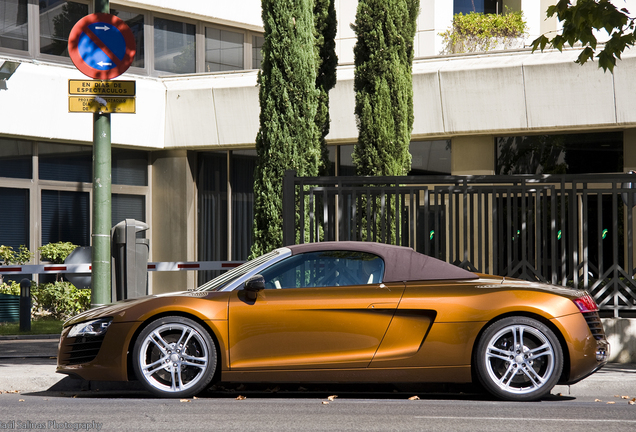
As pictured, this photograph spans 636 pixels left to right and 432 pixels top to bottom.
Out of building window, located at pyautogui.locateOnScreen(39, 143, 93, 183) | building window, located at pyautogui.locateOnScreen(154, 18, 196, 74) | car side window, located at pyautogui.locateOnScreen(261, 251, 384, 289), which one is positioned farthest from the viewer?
building window, located at pyautogui.locateOnScreen(154, 18, 196, 74)

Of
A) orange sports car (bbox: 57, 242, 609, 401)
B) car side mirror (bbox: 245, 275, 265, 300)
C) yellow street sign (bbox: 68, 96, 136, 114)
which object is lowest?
orange sports car (bbox: 57, 242, 609, 401)

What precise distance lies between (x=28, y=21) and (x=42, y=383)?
1107 cm

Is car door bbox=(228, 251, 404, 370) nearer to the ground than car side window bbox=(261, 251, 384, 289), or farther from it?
nearer to the ground

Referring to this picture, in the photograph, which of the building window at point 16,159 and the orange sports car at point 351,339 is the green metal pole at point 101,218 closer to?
the orange sports car at point 351,339

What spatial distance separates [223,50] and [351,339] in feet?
45.0

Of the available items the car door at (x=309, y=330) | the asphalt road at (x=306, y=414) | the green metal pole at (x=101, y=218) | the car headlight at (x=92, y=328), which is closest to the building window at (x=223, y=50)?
the green metal pole at (x=101, y=218)

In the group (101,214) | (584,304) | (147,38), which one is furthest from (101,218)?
(147,38)

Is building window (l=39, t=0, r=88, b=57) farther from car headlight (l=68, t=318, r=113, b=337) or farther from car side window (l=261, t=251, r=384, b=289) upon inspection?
car side window (l=261, t=251, r=384, b=289)

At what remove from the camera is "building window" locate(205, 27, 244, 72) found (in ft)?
60.1

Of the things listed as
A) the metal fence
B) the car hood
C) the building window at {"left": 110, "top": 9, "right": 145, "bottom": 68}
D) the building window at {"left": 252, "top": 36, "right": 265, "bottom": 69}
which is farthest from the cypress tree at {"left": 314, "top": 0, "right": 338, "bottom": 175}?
the car hood

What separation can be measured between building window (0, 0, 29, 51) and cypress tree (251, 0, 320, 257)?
6.41 m

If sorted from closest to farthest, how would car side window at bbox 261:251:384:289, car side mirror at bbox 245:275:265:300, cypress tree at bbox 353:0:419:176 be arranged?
1. car side mirror at bbox 245:275:265:300
2. car side window at bbox 261:251:384:289
3. cypress tree at bbox 353:0:419:176

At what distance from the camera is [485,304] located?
6129 millimetres

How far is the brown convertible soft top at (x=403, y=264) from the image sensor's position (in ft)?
20.8
